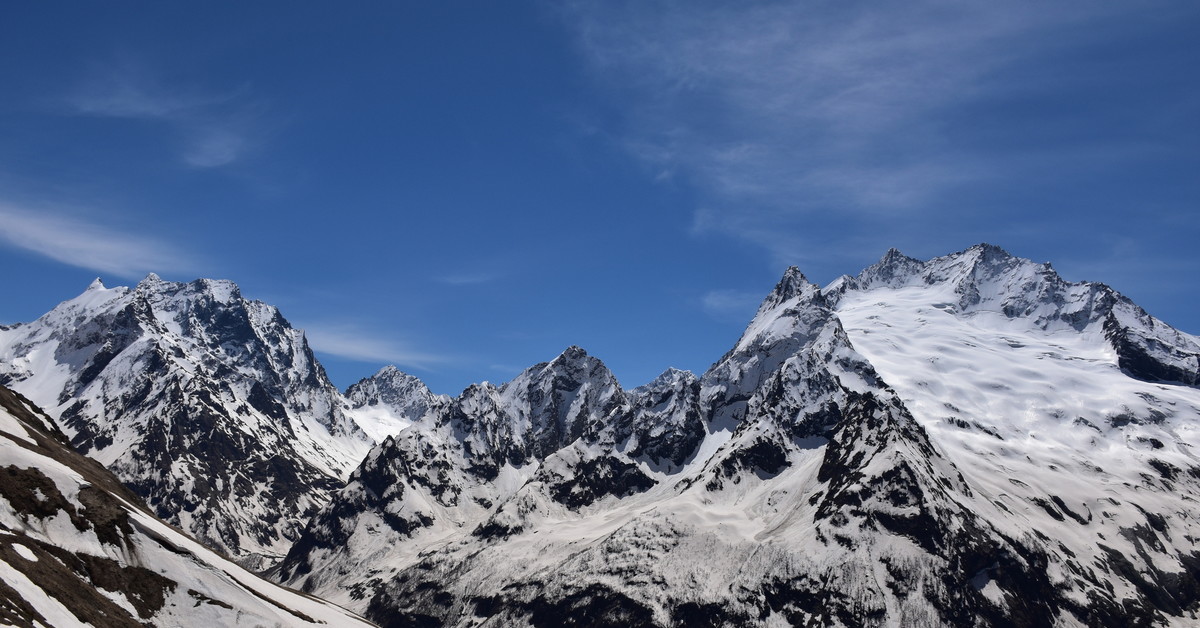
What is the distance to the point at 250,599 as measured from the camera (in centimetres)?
14725

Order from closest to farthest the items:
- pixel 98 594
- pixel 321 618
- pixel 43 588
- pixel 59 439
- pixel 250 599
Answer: pixel 43 588 → pixel 98 594 → pixel 250 599 → pixel 321 618 → pixel 59 439

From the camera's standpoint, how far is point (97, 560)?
430ft

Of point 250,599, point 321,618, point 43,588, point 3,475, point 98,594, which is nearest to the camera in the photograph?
point 43,588

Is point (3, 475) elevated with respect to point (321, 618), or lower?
elevated

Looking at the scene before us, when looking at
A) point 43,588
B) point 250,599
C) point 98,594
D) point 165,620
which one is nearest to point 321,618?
point 250,599

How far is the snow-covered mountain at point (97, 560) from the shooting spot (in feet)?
373

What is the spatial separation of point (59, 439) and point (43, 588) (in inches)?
3544

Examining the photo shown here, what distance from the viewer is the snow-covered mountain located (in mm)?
113812

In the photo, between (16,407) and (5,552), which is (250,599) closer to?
(5,552)

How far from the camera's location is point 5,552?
110 m

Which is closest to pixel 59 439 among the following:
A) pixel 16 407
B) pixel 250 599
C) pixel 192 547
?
pixel 16 407

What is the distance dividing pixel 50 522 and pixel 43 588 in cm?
2439

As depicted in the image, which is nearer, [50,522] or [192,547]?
[50,522]

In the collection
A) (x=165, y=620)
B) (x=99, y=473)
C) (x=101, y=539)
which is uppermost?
(x=99, y=473)
